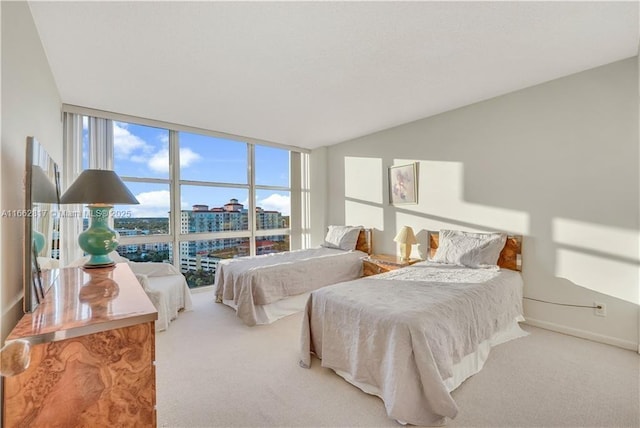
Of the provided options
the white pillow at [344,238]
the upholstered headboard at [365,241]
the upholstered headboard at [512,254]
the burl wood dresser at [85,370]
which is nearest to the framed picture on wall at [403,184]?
the upholstered headboard at [365,241]

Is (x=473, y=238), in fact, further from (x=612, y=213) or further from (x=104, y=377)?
(x=104, y=377)

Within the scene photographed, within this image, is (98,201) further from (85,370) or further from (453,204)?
(453,204)

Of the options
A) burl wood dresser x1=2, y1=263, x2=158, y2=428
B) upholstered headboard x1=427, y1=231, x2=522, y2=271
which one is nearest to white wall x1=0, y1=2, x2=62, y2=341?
burl wood dresser x1=2, y1=263, x2=158, y2=428

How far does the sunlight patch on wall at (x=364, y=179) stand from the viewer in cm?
461

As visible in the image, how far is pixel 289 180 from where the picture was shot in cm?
562

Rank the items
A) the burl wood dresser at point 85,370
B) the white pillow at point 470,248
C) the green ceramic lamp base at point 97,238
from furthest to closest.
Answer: the white pillow at point 470,248, the green ceramic lamp base at point 97,238, the burl wood dresser at point 85,370

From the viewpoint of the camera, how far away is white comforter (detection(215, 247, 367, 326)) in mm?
3105

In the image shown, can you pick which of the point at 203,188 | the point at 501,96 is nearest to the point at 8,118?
the point at 203,188

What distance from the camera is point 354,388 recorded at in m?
1.98

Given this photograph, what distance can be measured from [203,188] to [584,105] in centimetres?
481

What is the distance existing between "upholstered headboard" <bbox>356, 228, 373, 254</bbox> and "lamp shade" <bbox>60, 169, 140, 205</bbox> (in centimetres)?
347

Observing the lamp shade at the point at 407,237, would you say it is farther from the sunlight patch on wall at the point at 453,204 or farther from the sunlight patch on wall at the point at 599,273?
the sunlight patch on wall at the point at 599,273

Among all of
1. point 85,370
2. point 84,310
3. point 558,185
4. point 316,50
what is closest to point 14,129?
point 84,310

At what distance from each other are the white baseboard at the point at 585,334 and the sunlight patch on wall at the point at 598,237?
2.44 feet
